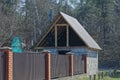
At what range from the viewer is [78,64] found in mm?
33406

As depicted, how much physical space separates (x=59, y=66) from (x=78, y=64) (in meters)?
7.43

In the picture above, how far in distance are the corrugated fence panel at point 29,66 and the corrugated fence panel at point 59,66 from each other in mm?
2294

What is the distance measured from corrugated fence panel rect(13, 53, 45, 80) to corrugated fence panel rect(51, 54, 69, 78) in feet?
7.53

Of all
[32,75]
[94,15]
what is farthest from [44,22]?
[32,75]

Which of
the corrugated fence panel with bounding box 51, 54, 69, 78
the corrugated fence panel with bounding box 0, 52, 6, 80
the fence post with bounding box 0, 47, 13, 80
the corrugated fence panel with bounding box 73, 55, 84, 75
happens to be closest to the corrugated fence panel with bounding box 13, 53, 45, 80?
the fence post with bounding box 0, 47, 13, 80

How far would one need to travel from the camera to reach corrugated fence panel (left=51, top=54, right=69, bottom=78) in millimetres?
24250

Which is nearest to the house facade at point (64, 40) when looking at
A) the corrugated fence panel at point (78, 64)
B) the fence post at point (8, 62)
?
the corrugated fence panel at point (78, 64)

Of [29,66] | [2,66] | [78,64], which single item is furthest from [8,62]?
[78,64]

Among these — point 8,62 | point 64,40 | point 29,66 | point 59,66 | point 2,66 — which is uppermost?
point 64,40

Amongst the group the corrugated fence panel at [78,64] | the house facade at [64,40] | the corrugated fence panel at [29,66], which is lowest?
the corrugated fence panel at [78,64]

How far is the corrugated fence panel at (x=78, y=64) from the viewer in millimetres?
31947

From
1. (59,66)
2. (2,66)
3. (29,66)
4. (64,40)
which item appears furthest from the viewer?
(64,40)

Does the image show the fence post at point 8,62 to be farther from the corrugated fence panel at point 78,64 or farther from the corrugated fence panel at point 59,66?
the corrugated fence panel at point 78,64

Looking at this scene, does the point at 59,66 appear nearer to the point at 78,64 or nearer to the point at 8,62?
the point at 78,64
